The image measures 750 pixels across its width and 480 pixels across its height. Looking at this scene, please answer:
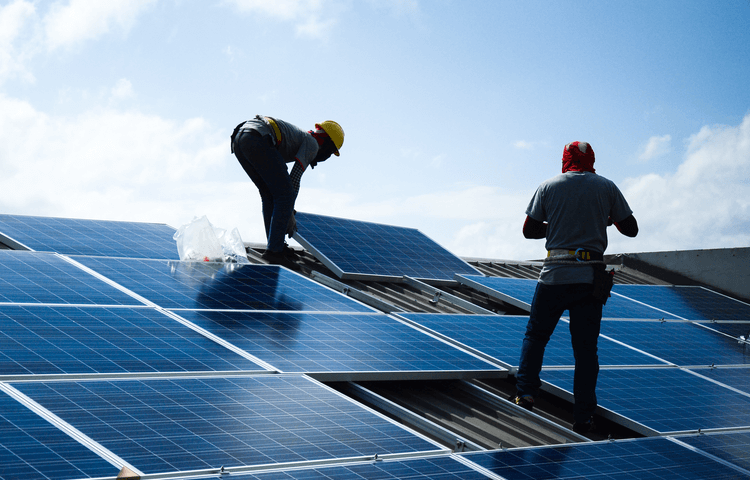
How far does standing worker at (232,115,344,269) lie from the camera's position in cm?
1055

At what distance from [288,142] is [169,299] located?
404 cm

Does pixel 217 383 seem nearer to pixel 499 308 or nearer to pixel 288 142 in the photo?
pixel 288 142

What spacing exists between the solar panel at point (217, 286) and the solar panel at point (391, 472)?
10.5ft

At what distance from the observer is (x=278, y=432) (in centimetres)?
484

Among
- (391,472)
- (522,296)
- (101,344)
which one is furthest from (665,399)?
(101,344)

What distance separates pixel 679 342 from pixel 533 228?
13.5ft

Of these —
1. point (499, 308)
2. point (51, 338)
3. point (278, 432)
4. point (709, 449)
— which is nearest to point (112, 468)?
point (278, 432)

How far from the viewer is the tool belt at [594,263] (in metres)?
6.71

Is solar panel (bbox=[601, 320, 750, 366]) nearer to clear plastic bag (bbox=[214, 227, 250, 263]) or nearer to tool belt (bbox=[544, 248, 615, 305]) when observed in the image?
tool belt (bbox=[544, 248, 615, 305])

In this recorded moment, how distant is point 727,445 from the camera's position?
6.47m

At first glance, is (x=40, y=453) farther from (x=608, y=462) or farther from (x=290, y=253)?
(x=290, y=253)

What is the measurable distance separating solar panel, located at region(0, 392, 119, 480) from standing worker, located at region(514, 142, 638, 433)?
398cm

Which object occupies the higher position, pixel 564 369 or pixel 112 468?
pixel 564 369

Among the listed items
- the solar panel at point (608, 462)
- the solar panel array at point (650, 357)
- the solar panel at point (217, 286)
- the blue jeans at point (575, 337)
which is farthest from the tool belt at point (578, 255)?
the solar panel at point (217, 286)
